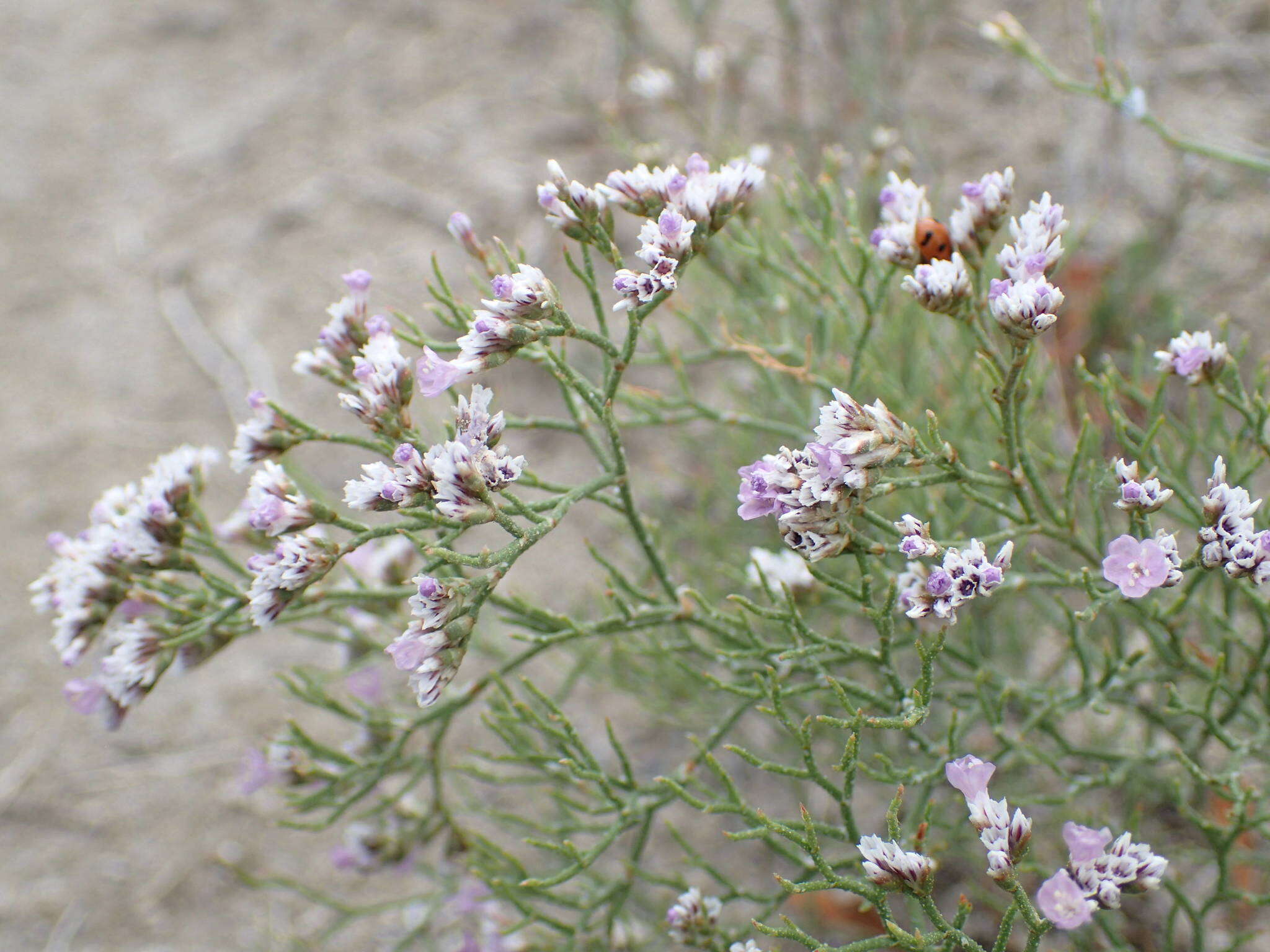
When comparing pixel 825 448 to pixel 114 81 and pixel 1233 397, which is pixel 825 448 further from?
pixel 114 81

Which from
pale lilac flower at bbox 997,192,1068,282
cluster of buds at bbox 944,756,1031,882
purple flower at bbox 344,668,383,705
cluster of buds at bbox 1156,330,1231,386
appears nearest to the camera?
cluster of buds at bbox 944,756,1031,882

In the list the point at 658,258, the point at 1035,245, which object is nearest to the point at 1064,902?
the point at 1035,245

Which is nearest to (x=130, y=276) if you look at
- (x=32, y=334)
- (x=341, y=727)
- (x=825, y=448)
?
(x=32, y=334)

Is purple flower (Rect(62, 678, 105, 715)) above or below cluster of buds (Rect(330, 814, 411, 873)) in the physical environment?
above

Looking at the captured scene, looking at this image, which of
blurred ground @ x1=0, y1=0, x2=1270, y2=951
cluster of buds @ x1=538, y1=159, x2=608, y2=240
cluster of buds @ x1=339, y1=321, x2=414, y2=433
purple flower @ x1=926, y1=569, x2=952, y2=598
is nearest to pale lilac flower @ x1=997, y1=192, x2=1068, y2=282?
purple flower @ x1=926, y1=569, x2=952, y2=598

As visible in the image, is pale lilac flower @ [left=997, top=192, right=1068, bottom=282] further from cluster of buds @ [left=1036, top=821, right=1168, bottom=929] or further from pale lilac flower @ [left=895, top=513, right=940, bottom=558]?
cluster of buds @ [left=1036, top=821, right=1168, bottom=929]

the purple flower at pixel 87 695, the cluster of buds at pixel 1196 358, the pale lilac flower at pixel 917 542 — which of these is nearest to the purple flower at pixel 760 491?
the pale lilac flower at pixel 917 542

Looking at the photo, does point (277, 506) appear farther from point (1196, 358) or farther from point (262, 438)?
point (1196, 358)

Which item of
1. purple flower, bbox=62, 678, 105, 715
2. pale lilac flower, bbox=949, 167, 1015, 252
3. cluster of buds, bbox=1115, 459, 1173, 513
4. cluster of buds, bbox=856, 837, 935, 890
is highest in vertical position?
pale lilac flower, bbox=949, 167, 1015, 252
